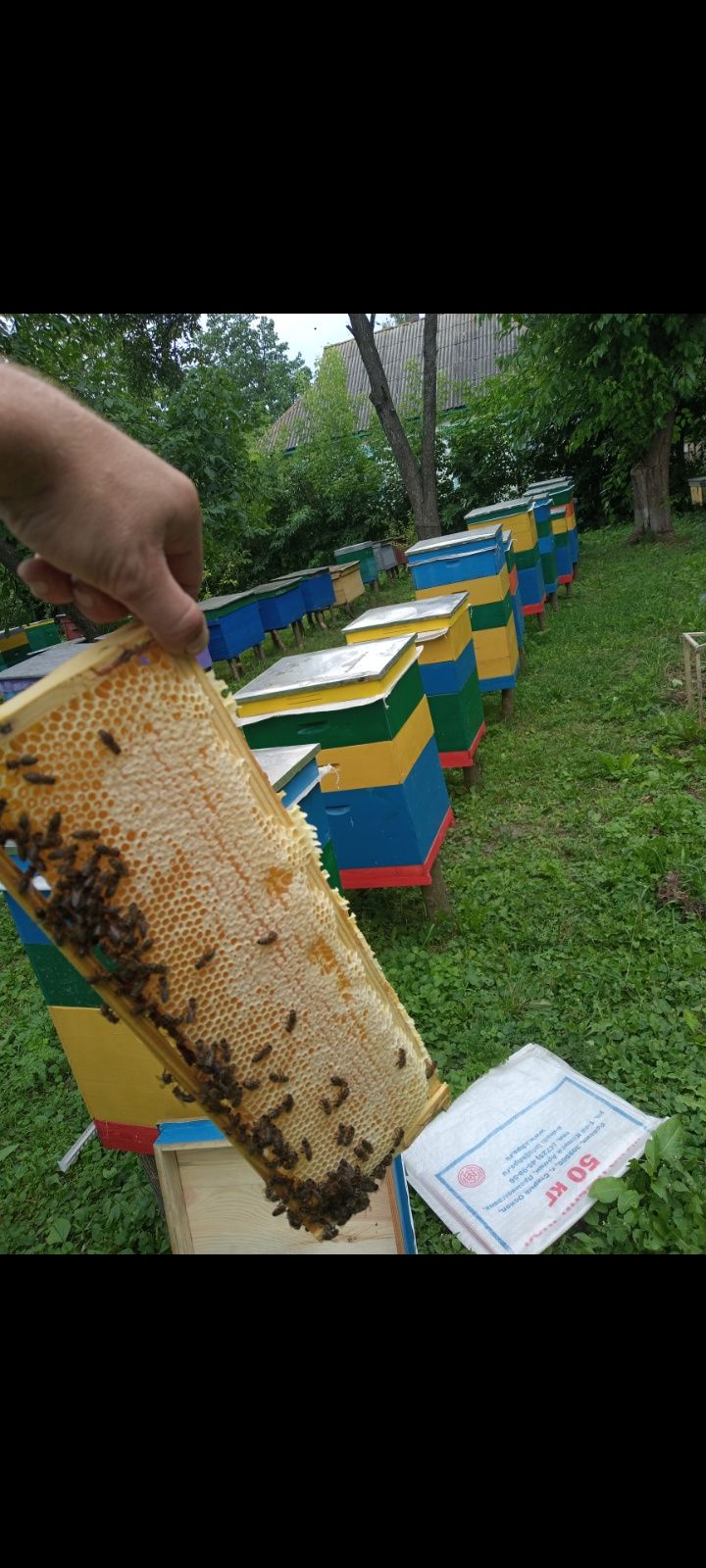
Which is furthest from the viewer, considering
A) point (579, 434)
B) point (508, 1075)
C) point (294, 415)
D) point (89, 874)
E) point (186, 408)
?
point (294, 415)

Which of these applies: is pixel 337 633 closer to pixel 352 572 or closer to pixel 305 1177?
pixel 352 572

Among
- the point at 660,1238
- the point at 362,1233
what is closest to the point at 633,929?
the point at 660,1238

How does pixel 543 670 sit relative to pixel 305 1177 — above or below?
below

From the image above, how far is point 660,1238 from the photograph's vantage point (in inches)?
85.6

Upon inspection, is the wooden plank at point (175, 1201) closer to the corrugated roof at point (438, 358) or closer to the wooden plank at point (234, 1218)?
the wooden plank at point (234, 1218)

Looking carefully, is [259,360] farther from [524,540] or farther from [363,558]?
[524,540]

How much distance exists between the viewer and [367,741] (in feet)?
10.4

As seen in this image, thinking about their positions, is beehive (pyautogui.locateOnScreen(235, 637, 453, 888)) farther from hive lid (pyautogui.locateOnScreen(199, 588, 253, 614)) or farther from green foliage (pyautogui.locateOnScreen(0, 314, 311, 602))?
hive lid (pyautogui.locateOnScreen(199, 588, 253, 614))

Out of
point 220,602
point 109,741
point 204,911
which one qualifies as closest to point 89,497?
point 109,741

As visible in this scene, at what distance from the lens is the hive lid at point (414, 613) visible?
4340 millimetres

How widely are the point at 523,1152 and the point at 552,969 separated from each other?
3.02 feet

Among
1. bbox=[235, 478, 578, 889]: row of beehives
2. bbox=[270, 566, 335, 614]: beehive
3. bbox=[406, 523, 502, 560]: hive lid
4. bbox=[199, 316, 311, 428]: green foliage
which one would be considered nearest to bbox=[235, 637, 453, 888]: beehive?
bbox=[235, 478, 578, 889]: row of beehives

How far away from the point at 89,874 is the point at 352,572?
1349 centimetres

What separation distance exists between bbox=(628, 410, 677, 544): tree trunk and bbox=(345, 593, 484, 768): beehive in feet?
32.0
